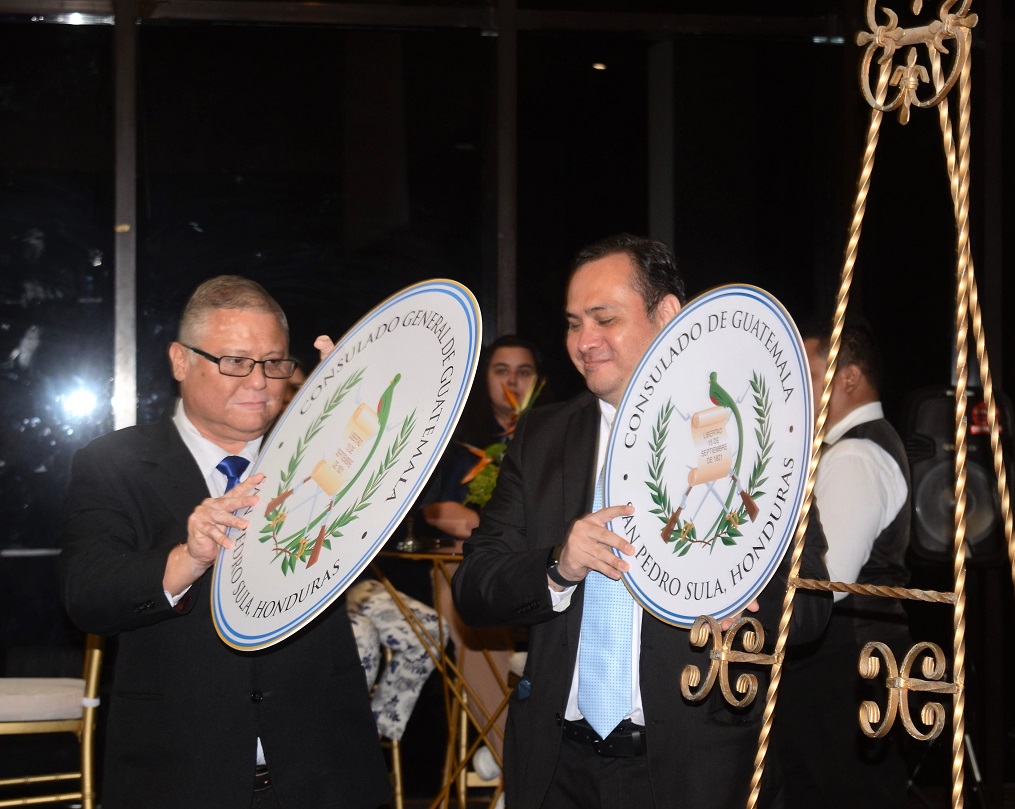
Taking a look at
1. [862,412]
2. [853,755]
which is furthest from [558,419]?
[853,755]

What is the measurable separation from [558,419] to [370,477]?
60 cm

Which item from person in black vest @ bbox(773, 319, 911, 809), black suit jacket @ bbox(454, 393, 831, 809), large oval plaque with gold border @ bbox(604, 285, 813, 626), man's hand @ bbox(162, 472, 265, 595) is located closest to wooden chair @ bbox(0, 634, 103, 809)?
man's hand @ bbox(162, 472, 265, 595)

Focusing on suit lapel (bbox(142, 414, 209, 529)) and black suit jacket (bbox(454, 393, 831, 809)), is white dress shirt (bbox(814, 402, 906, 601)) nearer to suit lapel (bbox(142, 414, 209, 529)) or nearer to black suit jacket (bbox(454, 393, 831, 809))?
black suit jacket (bbox(454, 393, 831, 809))

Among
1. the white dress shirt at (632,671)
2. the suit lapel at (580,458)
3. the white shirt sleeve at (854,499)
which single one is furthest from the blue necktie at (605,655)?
the white shirt sleeve at (854,499)

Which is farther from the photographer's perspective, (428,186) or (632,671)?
(428,186)

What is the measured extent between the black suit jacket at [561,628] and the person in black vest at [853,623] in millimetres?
982

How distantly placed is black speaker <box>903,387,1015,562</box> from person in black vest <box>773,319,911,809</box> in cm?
76

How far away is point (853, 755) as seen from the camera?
2.95m

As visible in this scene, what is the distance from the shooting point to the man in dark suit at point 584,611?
179cm

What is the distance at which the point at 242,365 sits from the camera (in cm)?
204

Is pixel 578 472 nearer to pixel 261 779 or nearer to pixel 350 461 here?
pixel 350 461

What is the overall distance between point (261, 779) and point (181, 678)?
0.73 feet

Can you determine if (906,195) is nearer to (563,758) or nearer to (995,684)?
(995,684)

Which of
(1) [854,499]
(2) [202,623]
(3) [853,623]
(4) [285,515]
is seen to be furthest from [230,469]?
(3) [853,623]
